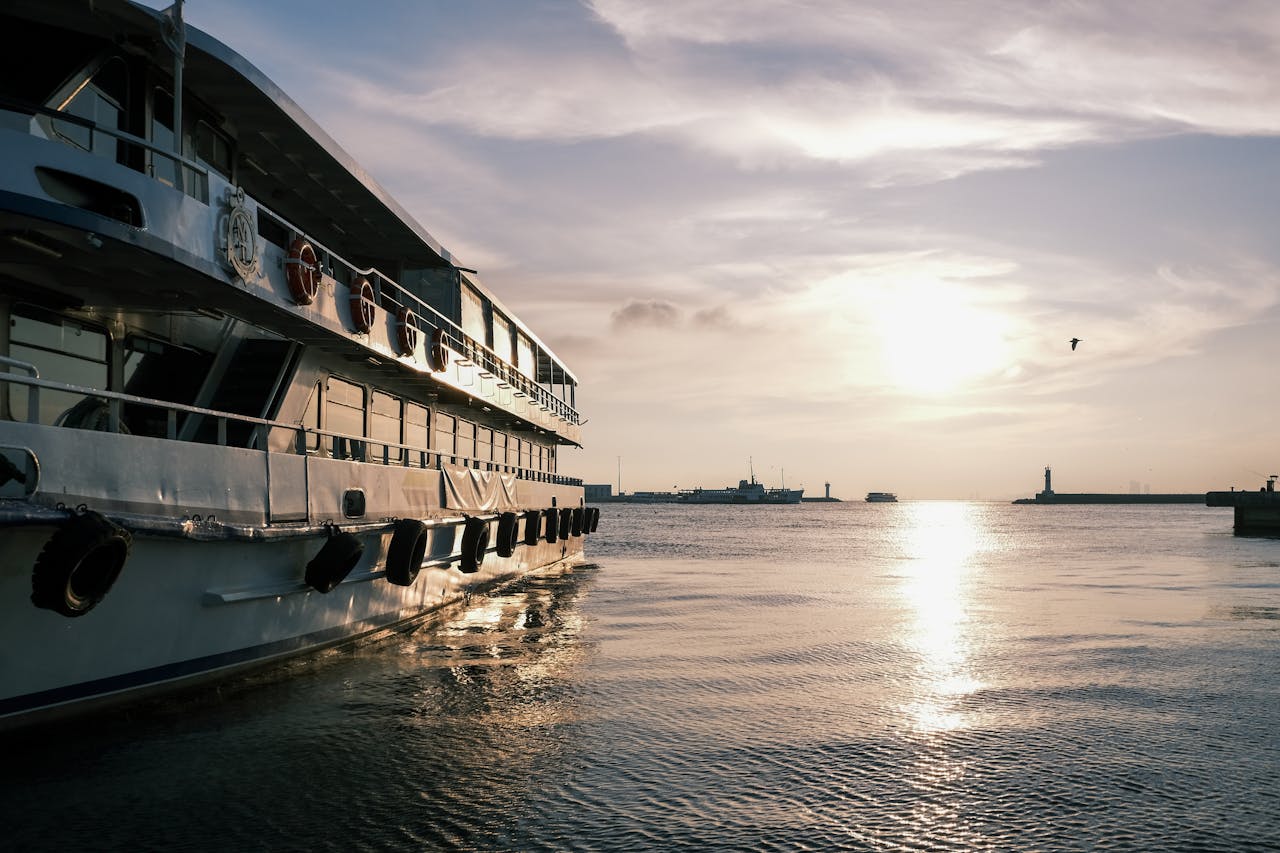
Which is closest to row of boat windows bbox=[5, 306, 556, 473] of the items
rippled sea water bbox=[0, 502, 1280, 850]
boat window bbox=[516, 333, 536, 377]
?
rippled sea water bbox=[0, 502, 1280, 850]

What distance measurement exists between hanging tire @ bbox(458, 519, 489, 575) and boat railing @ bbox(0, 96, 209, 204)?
346 inches

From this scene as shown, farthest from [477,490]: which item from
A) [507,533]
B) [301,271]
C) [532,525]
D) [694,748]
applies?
[694,748]

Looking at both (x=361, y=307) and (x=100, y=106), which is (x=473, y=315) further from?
(x=100, y=106)

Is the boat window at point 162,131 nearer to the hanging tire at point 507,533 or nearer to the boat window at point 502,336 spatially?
the hanging tire at point 507,533

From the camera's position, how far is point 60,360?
10445 millimetres

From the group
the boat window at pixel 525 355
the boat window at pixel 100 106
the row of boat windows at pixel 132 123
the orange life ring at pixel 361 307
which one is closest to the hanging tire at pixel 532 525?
the boat window at pixel 525 355

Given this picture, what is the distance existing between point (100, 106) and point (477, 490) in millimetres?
11088

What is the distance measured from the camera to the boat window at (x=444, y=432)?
21172 mm

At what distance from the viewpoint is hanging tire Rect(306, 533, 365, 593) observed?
1195 centimetres

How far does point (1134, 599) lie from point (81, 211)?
80.1 feet

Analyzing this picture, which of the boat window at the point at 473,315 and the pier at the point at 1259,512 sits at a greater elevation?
the boat window at the point at 473,315

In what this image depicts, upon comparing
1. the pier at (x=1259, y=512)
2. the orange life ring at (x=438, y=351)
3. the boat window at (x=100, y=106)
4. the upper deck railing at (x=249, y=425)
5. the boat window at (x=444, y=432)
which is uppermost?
the boat window at (x=100, y=106)

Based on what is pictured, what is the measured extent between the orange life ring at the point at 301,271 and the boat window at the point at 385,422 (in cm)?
503

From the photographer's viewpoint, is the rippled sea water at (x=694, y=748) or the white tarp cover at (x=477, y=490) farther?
the white tarp cover at (x=477, y=490)
